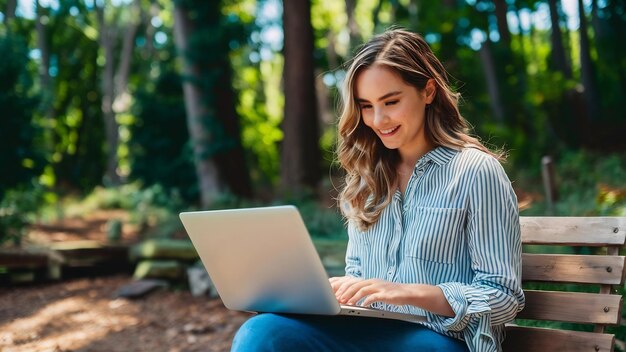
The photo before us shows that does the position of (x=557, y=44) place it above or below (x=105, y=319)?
above

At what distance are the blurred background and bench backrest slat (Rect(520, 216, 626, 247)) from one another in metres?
2.43

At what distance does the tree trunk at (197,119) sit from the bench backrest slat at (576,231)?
6591mm

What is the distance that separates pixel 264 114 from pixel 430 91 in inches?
573

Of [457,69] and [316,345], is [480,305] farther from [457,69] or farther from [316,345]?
[457,69]

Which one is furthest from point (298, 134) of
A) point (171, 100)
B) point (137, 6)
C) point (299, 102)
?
point (137, 6)

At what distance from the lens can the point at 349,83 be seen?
84.8 inches

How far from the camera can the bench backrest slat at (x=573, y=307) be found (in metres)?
2.04

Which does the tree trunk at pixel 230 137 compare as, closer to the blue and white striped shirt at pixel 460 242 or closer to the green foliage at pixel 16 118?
the green foliage at pixel 16 118

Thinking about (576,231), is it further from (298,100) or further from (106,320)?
(298,100)

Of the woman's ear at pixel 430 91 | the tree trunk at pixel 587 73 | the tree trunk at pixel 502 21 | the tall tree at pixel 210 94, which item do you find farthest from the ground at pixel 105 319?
the tree trunk at pixel 587 73

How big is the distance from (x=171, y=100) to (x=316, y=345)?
29.3 feet

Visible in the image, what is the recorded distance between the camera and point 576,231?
2164mm

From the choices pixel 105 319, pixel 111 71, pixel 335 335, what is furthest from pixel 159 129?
pixel 335 335

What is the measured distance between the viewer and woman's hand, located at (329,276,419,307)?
1789 millimetres
